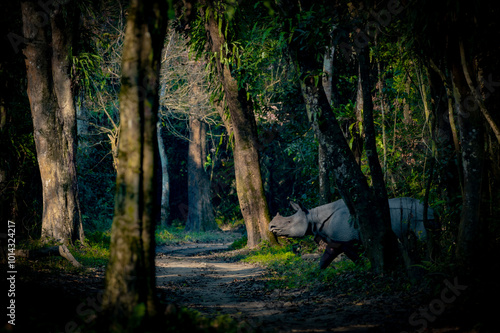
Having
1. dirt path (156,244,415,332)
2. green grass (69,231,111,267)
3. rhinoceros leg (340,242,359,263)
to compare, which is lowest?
dirt path (156,244,415,332)

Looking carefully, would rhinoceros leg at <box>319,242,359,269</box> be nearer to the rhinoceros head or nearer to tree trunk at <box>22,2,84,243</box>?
the rhinoceros head

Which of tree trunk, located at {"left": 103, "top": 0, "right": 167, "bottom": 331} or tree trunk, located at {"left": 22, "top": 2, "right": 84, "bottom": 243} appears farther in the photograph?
tree trunk, located at {"left": 22, "top": 2, "right": 84, "bottom": 243}

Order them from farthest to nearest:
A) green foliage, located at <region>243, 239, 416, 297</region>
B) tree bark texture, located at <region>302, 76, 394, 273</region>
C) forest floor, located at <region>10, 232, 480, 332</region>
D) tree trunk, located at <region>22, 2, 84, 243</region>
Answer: tree trunk, located at <region>22, 2, 84, 243</region> < tree bark texture, located at <region>302, 76, 394, 273</region> < green foliage, located at <region>243, 239, 416, 297</region> < forest floor, located at <region>10, 232, 480, 332</region>

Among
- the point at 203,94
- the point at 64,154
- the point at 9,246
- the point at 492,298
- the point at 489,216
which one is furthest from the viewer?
Answer: the point at 203,94

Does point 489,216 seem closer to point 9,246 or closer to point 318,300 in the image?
point 318,300

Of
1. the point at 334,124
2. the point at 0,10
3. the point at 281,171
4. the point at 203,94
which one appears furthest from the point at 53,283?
the point at 281,171

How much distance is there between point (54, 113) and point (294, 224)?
21.4 feet

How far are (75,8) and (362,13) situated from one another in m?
7.44

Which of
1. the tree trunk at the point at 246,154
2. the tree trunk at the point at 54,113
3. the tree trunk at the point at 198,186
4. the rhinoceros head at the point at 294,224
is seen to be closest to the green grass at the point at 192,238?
the tree trunk at the point at 198,186

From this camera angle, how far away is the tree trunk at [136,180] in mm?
3861

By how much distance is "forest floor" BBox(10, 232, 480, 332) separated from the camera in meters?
4.44

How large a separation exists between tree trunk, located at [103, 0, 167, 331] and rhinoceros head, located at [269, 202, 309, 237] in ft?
18.8

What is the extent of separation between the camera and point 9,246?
A: 7883 mm

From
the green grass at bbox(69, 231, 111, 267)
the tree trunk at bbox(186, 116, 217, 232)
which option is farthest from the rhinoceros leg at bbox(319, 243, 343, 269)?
the tree trunk at bbox(186, 116, 217, 232)
